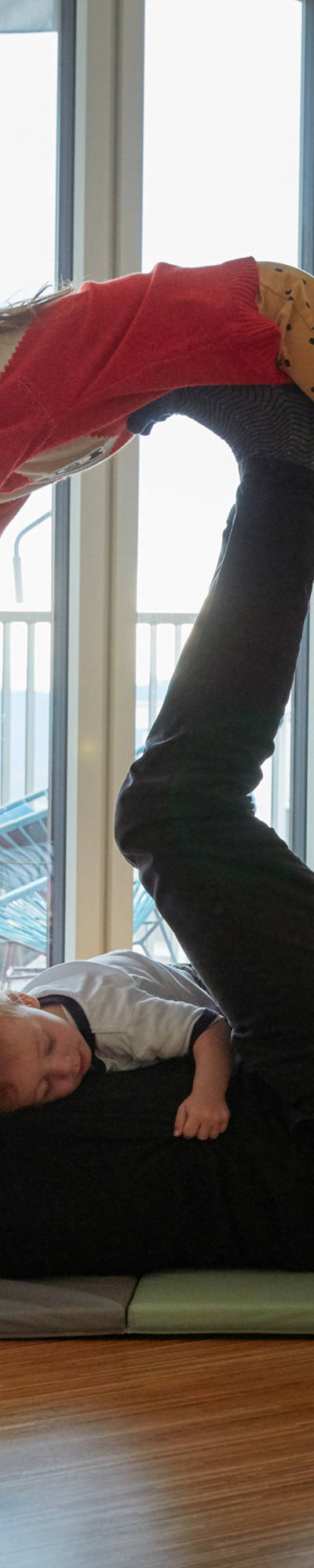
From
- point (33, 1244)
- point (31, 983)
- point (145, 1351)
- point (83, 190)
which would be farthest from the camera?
point (83, 190)

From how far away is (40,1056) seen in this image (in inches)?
47.7

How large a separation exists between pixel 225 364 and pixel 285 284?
11 cm

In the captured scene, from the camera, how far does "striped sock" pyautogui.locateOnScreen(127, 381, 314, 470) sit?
1263 millimetres

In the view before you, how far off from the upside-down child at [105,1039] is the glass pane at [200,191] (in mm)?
1062

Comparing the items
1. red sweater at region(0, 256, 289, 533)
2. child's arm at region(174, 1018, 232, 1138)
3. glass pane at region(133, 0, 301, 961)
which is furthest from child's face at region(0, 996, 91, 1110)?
glass pane at region(133, 0, 301, 961)

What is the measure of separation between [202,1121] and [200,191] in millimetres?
1907

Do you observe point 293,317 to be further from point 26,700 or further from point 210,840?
point 26,700

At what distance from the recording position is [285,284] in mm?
1234

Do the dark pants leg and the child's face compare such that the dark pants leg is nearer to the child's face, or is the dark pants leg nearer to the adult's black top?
the adult's black top

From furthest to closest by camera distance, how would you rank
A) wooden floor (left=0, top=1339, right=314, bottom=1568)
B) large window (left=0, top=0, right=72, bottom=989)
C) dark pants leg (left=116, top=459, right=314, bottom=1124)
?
large window (left=0, top=0, right=72, bottom=989) < dark pants leg (left=116, top=459, right=314, bottom=1124) < wooden floor (left=0, top=1339, right=314, bottom=1568)

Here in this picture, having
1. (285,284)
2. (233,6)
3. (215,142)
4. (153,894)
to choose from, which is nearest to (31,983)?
(153,894)

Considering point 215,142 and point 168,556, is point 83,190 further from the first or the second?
point 168,556

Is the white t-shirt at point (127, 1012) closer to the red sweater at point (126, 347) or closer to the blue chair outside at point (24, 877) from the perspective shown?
the red sweater at point (126, 347)

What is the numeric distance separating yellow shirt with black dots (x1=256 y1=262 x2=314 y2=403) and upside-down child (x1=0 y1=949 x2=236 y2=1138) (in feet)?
2.12
